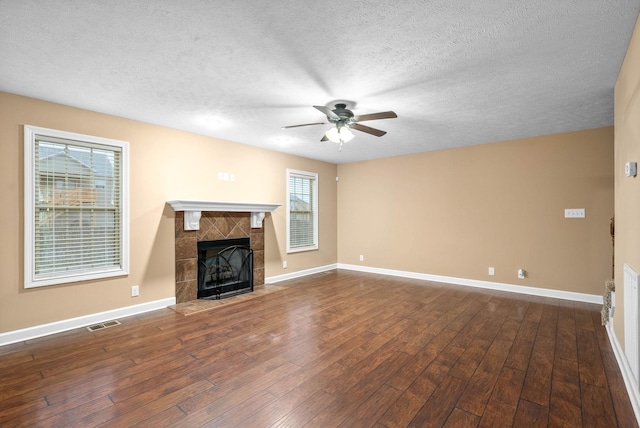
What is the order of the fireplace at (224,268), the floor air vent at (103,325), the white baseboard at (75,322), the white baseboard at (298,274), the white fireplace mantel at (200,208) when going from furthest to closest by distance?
the white baseboard at (298,274)
the fireplace at (224,268)
the white fireplace mantel at (200,208)
the floor air vent at (103,325)
the white baseboard at (75,322)

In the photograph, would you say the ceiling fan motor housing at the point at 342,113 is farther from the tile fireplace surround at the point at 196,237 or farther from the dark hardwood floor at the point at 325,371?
the tile fireplace surround at the point at 196,237

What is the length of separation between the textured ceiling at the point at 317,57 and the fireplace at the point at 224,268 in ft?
6.70

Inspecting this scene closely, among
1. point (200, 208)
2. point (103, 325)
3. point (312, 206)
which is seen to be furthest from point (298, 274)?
point (103, 325)

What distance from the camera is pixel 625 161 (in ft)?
8.33

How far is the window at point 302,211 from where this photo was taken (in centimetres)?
614

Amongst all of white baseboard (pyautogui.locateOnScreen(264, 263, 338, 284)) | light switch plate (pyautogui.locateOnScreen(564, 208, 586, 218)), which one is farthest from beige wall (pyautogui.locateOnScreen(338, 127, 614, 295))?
white baseboard (pyautogui.locateOnScreen(264, 263, 338, 284))

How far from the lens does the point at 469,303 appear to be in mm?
4324

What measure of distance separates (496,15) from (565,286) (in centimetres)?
439

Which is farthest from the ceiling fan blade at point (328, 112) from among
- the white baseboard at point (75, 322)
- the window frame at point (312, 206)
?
the white baseboard at point (75, 322)

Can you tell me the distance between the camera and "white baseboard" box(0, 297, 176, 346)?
3.08 metres

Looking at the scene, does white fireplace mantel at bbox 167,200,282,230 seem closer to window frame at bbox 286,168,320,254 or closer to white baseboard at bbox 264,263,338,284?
window frame at bbox 286,168,320,254

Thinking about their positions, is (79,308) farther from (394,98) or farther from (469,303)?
(469,303)

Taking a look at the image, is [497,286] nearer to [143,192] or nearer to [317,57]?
[317,57]

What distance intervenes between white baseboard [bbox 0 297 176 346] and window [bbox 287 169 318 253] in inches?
103
